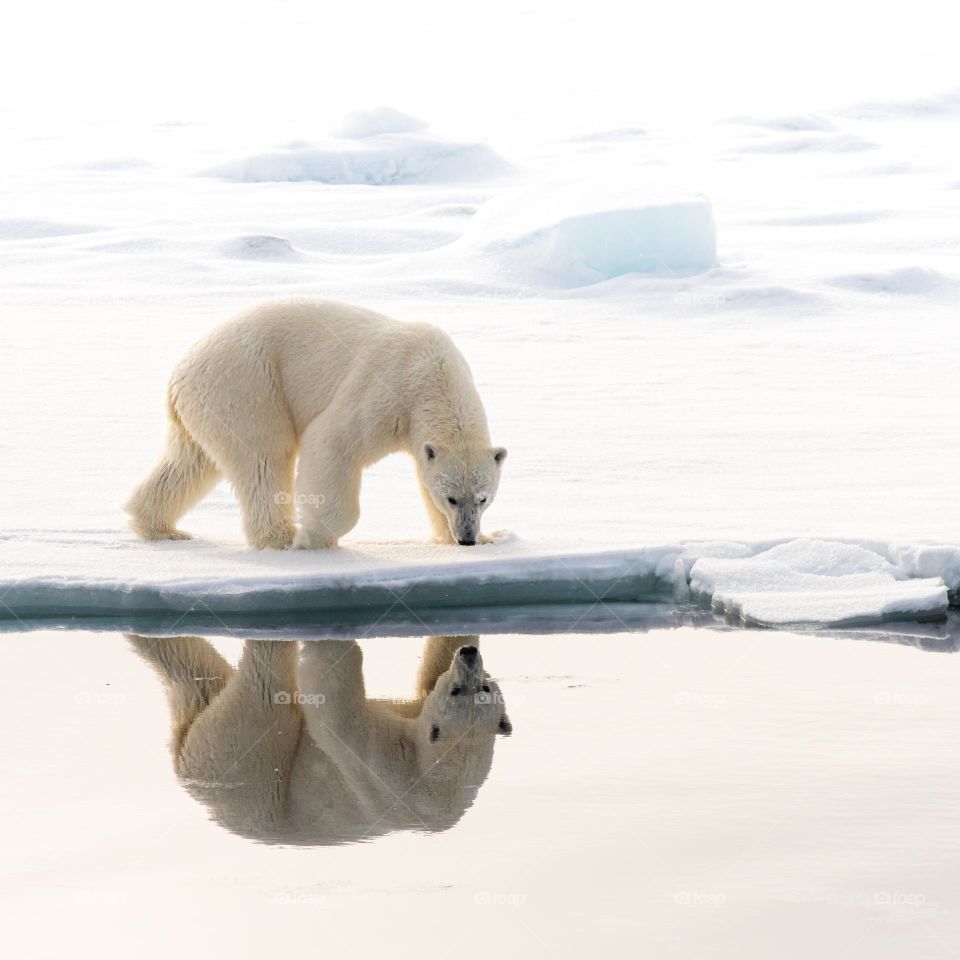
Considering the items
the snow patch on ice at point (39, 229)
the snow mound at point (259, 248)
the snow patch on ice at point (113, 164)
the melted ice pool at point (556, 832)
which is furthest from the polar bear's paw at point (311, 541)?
the snow patch on ice at point (113, 164)

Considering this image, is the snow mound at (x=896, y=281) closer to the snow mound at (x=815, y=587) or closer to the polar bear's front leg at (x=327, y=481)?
the snow mound at (x=815, y=587)

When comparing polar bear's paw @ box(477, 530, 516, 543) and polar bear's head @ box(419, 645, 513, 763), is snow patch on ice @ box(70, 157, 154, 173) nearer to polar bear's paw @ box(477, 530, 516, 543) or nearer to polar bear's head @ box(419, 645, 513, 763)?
polar bear's paw @ box(477, 530, 516, 543)

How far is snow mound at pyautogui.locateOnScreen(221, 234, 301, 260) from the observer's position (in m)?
14.1

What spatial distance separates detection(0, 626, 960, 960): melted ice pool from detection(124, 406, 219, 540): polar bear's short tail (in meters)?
1.23

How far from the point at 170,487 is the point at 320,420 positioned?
0.75 m

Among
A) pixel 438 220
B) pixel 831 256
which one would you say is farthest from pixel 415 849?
pixel 438 220

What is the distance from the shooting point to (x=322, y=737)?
399 centimetres

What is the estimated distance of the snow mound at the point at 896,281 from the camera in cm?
1238

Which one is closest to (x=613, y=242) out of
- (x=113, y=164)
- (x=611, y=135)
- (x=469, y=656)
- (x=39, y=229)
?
(x=39, y=229)

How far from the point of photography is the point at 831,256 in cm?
1446

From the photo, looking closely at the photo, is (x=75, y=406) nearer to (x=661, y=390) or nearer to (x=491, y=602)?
(x=661, y=390)

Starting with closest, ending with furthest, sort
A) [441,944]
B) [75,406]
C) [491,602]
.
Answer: [441,944] < [491,602] < [75,406]

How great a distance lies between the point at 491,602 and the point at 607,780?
1.64 metres

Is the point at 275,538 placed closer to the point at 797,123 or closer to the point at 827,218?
the point at 827,218
